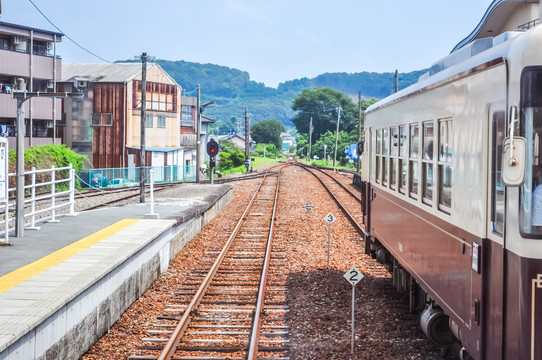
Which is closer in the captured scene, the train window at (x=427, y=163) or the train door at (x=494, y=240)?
the train door at (x=494, y=240)

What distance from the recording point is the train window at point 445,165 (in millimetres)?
6668

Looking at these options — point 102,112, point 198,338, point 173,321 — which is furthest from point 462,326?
point 102,112

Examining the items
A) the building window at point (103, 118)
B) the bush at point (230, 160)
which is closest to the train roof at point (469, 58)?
the building window at point (103, 118)

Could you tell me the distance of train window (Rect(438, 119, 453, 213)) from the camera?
6.67 meters

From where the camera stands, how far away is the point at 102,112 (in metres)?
51.5

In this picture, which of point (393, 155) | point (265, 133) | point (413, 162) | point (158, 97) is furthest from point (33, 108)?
point (265, 133)

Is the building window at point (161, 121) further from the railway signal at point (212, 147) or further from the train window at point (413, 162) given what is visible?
the train window at point (413, 162)

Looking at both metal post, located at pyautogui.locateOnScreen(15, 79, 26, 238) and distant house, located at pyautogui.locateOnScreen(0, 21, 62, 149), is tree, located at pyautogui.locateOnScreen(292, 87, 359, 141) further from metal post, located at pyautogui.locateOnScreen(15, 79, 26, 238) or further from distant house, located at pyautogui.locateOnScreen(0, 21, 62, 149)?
metal post, located at pyautogui.locateOnScreen(15, 79, 26, 238)

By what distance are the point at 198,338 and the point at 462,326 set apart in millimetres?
4001

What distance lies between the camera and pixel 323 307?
1060 cm

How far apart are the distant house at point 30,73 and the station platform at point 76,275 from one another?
2680 cm

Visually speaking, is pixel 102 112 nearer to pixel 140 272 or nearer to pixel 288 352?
pixel 140 272

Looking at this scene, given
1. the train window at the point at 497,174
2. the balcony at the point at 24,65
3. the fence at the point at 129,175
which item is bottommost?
the fence at the point at 129,175

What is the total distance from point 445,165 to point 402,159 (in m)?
2.42
